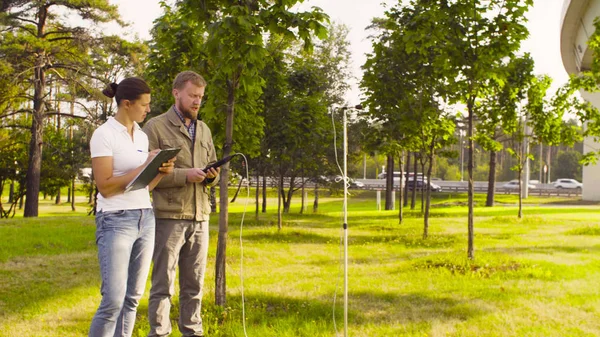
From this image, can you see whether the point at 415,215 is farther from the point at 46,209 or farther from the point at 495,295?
the point at 46,209

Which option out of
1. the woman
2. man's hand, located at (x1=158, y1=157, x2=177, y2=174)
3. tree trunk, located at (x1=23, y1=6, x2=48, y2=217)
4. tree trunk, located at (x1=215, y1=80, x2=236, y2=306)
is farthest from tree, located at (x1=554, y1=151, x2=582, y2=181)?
the woman

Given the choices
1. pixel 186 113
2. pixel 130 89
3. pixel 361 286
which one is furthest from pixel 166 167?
pixel 361 286

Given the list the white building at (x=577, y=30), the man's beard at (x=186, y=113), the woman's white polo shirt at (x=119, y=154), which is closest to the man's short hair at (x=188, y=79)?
the man's beard at (x=186, y=113)

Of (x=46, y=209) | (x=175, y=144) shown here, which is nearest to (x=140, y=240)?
(x=175, y=144)

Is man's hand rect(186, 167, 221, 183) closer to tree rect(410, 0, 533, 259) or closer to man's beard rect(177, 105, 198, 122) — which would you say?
man's beard rect(177, 105, 198, 122)

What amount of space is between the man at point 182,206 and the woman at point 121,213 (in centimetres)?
76

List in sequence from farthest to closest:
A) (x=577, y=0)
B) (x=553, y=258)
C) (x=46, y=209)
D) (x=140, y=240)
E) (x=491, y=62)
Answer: (x=46, y=209), (x=577, y=0), (x=553, y=258), (x=491, y=62), (x=140, y=240)

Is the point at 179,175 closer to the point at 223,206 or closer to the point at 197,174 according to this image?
the point at 197,174

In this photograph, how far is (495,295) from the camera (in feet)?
30.5

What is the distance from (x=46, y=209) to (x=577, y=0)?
41.1m

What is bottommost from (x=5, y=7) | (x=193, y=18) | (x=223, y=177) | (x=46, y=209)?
(x=46, y=209)

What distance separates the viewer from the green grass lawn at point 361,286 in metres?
7.37

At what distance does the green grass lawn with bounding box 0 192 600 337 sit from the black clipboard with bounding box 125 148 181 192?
9.84 ft

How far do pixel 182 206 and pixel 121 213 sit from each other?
3.62ft
